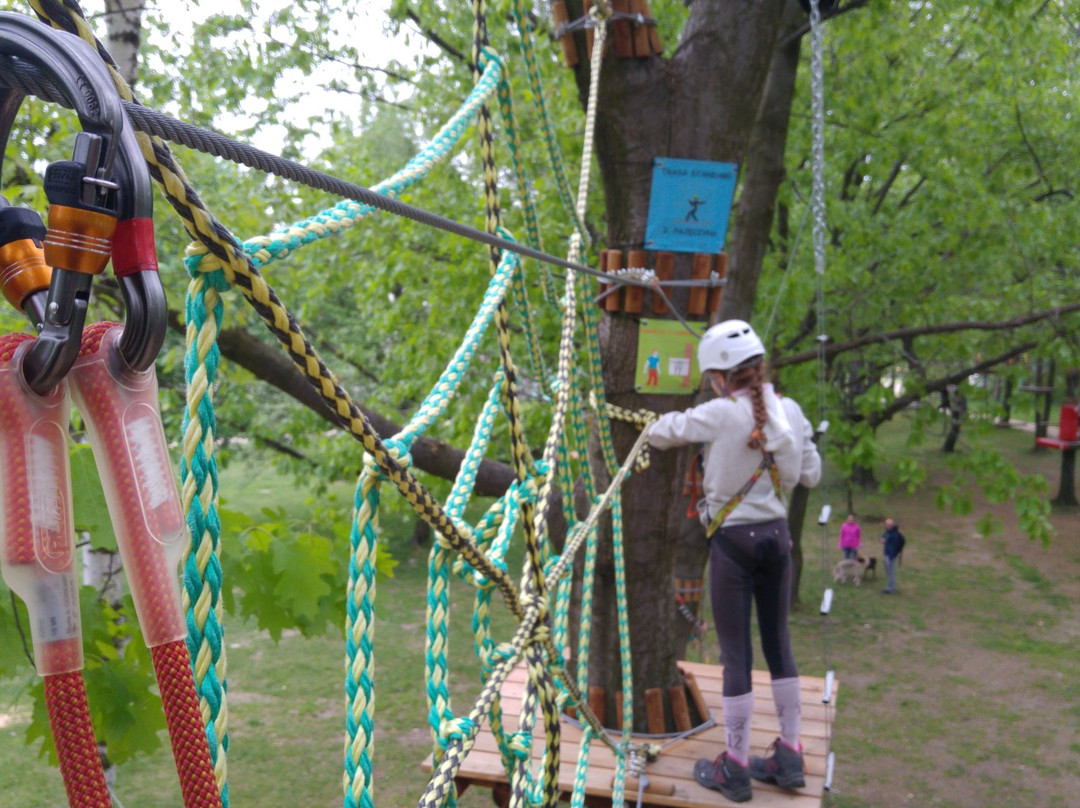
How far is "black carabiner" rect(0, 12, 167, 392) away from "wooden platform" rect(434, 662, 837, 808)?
6.75ft

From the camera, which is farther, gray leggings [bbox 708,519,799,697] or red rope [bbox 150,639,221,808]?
gray leggings [bbox 708,519,799,697]

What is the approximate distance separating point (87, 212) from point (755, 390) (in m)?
2.42

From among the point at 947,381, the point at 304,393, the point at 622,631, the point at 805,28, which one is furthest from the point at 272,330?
the point at 947,381

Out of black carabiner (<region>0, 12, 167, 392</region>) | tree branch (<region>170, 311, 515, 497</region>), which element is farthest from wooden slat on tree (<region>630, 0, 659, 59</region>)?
black carabiner (<region>0, 12, 167, 392</region>)

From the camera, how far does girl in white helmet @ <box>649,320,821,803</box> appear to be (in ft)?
9.23

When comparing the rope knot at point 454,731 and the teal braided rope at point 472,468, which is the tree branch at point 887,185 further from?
the rope knot at point 454,731

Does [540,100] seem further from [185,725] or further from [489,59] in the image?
[185,725]

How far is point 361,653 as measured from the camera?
1.13m

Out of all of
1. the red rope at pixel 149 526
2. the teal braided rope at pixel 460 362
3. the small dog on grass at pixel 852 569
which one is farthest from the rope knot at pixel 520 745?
the small dog on grass at pixel 852 569

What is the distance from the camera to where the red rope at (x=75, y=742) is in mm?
681

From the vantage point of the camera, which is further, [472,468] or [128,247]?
[472,468]

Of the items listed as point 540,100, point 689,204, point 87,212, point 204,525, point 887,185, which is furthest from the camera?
point 887,185

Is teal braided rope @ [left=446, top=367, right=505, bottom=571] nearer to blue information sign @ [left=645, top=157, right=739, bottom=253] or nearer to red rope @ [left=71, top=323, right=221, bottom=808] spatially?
red rope @ [left=71, top=323, right=221, bottom=808]

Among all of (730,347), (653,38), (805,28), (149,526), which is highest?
(805,28)
